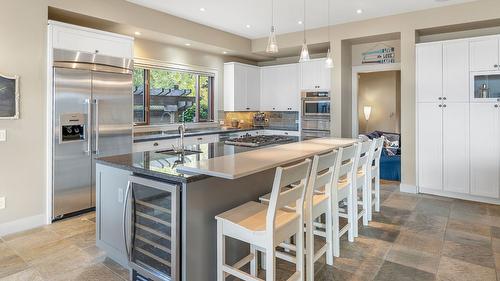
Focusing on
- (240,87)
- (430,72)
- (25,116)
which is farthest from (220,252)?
(240,87)

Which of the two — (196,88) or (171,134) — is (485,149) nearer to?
(171,134)

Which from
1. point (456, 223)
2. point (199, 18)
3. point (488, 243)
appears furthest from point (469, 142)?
point (199, 18)

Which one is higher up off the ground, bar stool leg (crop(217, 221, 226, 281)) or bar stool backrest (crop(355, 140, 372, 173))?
bar stool backrest (crop(355, 140, 372, 173))

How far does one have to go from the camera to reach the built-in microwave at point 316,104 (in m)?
6.19

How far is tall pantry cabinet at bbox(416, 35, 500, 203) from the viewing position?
4.48m

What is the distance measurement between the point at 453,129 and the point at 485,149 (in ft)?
1.57

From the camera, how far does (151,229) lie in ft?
7.66

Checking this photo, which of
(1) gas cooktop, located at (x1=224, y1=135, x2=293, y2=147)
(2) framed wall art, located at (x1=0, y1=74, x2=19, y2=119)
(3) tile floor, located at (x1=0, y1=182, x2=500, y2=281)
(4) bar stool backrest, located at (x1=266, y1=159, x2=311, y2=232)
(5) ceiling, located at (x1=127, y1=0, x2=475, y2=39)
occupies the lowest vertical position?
(3) tile floor, located at (x1=0, y1=182, x2=500, y2=281)

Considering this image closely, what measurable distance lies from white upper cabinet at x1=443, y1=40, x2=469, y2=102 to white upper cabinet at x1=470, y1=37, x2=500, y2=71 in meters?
0.07

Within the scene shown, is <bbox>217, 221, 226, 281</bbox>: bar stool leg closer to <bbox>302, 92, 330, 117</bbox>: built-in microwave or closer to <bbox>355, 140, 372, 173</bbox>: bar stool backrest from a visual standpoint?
<bbox>355, 140, 372, 173</bbox>: bar stool backrest

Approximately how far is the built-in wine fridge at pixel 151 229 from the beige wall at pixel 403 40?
4329mm

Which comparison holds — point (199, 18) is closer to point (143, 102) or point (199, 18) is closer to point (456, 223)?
point (143, 102)

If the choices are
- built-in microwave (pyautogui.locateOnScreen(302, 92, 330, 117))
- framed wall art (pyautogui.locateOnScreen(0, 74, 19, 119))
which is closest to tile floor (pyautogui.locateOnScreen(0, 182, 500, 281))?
framed wall art (pyautogui.locateOnScreen(0, 74, 19, 119))

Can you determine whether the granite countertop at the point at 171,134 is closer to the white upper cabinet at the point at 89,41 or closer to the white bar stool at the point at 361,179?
the white upper cabinet at the point at 89,41
